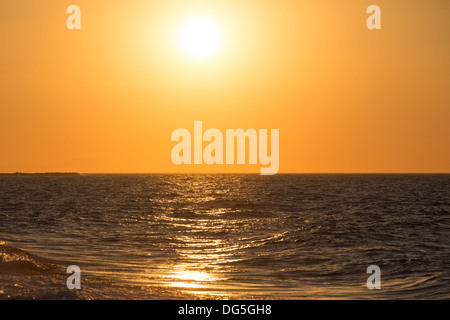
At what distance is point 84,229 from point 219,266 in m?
14.7

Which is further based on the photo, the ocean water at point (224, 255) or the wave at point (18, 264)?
the wave at point (18, 264)

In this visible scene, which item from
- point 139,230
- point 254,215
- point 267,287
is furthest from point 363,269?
point 254,215

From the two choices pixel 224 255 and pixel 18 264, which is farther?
pixel 224 255

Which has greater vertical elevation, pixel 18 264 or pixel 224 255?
pixel 18 264

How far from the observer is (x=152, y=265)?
20234mm

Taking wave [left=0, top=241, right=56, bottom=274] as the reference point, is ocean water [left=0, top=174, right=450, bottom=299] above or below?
below

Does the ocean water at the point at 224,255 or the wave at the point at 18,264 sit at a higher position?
the wave at the point at 18,264

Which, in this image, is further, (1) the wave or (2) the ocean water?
(1) the wave
